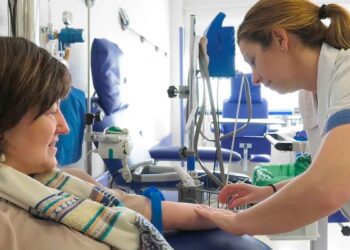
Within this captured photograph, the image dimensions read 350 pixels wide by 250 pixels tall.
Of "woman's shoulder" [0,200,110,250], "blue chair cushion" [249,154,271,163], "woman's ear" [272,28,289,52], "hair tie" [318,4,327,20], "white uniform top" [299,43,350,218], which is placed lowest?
"blue chair cushion" [249,154,271,163]

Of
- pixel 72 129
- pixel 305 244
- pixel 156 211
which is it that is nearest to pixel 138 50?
pixel 72 129

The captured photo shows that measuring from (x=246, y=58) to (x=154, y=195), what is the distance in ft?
1.73

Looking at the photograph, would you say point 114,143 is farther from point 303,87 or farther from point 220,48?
point 303,87

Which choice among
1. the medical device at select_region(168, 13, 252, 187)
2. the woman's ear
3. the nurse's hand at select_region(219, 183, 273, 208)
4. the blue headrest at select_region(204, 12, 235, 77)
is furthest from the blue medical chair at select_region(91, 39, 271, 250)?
the woman's ear

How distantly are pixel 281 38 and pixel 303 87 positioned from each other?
0.19m

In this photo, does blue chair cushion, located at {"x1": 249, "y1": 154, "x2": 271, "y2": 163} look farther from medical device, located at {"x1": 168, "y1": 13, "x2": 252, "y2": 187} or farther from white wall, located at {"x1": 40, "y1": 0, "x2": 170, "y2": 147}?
medical device, located at {"x1": 168, "y1": 13, "x2": 252, "y2": 187}

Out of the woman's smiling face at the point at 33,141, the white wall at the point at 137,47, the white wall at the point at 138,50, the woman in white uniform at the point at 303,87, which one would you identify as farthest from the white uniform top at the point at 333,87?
the white wall at the point at 138,50

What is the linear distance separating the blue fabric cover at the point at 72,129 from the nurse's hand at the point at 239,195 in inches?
28.4

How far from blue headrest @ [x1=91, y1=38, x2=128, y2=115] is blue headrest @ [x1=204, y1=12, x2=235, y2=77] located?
0.48 m

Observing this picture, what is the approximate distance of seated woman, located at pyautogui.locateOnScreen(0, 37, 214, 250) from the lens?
2.12 feet

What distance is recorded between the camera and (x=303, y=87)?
109 cm

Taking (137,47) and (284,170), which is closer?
(284,170)

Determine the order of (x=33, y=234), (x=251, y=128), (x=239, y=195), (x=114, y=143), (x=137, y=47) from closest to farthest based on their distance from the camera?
(x=33, y=234) → (x=239, y=195) → (x=114, y=143) → (x=137, y=47) → (x=251, y=128)

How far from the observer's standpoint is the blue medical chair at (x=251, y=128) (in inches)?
151
